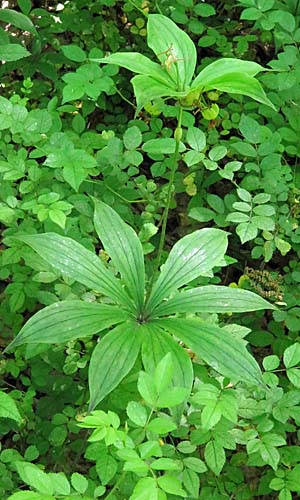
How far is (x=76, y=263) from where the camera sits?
170 centimetres

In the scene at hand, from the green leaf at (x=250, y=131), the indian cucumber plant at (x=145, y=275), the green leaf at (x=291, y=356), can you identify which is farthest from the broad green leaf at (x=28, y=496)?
the green leaf at (x=250, y=131)

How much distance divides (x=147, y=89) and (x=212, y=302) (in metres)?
0.50

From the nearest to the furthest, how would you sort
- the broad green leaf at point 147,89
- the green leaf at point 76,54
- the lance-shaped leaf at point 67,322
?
the broad green leaf at point 147,89, the lance-shaped leaf at point 67,322, the green leaf at point 76,54

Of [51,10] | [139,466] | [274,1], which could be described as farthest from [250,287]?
[51,10]

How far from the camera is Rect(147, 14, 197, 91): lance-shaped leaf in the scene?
1.59 meters

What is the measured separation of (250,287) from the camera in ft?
7.54

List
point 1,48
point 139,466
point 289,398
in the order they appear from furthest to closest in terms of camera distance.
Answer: point 1,48
point 289,398
point 139,466

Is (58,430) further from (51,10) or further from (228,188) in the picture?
(51,10)

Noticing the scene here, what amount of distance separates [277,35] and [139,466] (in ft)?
5.42

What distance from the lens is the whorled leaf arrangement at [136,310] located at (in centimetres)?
154

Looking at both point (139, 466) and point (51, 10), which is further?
point (51, 10)

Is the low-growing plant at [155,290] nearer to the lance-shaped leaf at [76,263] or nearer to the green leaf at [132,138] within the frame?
the lance-shaped leaf at [76,263]

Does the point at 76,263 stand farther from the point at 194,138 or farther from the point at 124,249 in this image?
the point at 194,138

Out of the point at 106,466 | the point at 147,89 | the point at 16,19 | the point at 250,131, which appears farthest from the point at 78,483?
the point at 16,19
